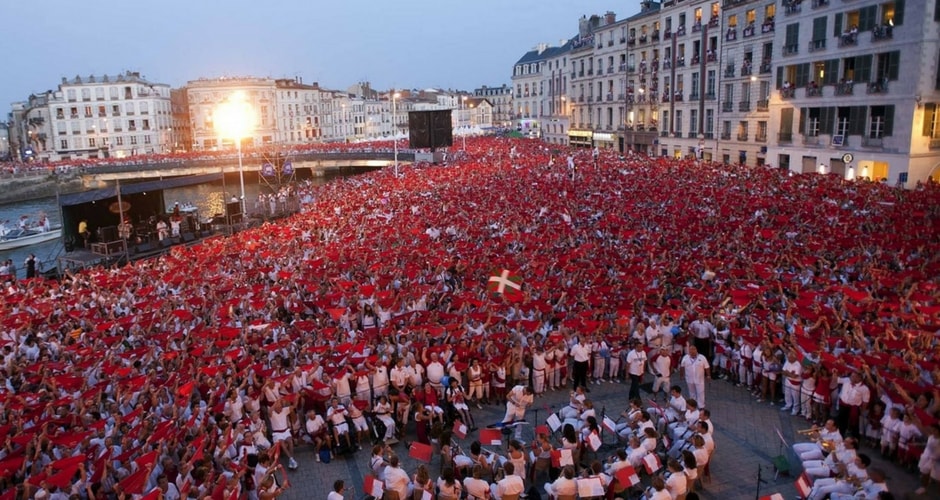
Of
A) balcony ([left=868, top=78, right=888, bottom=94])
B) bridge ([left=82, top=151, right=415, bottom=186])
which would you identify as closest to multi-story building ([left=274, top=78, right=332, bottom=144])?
bridge ([left=82, top=151, right=415, bottom=186])

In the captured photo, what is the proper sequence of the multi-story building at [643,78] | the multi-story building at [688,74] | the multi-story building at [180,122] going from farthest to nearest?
the multi-story building at [180,122], the multi-story building at [643,78], the multi-story building at [688,74]

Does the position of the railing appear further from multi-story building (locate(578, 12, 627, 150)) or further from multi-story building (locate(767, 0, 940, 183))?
multi-story building (locate(578, 12, 627, 150))

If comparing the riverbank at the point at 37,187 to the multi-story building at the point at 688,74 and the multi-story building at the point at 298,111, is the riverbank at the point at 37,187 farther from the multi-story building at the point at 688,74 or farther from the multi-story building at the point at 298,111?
the multi-story building at the point at 688,74

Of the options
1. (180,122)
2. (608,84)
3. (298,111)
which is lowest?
(180,122)

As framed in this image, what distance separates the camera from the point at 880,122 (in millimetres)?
38344

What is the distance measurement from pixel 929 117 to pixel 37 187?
88.8m

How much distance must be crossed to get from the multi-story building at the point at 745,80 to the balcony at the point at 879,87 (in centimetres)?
1048

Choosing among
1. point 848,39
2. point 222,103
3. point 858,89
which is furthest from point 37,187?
point 858,89

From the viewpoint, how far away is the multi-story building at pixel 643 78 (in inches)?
2725

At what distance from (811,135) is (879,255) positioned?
92.9 feet

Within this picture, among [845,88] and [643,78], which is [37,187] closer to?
[643,78]

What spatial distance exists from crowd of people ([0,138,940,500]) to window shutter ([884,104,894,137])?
1191 cm

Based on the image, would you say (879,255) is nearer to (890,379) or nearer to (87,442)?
(890,379)

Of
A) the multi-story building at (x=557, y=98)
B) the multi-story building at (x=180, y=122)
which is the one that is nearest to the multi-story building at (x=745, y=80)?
the multi-story building at (x=557, y=98)
